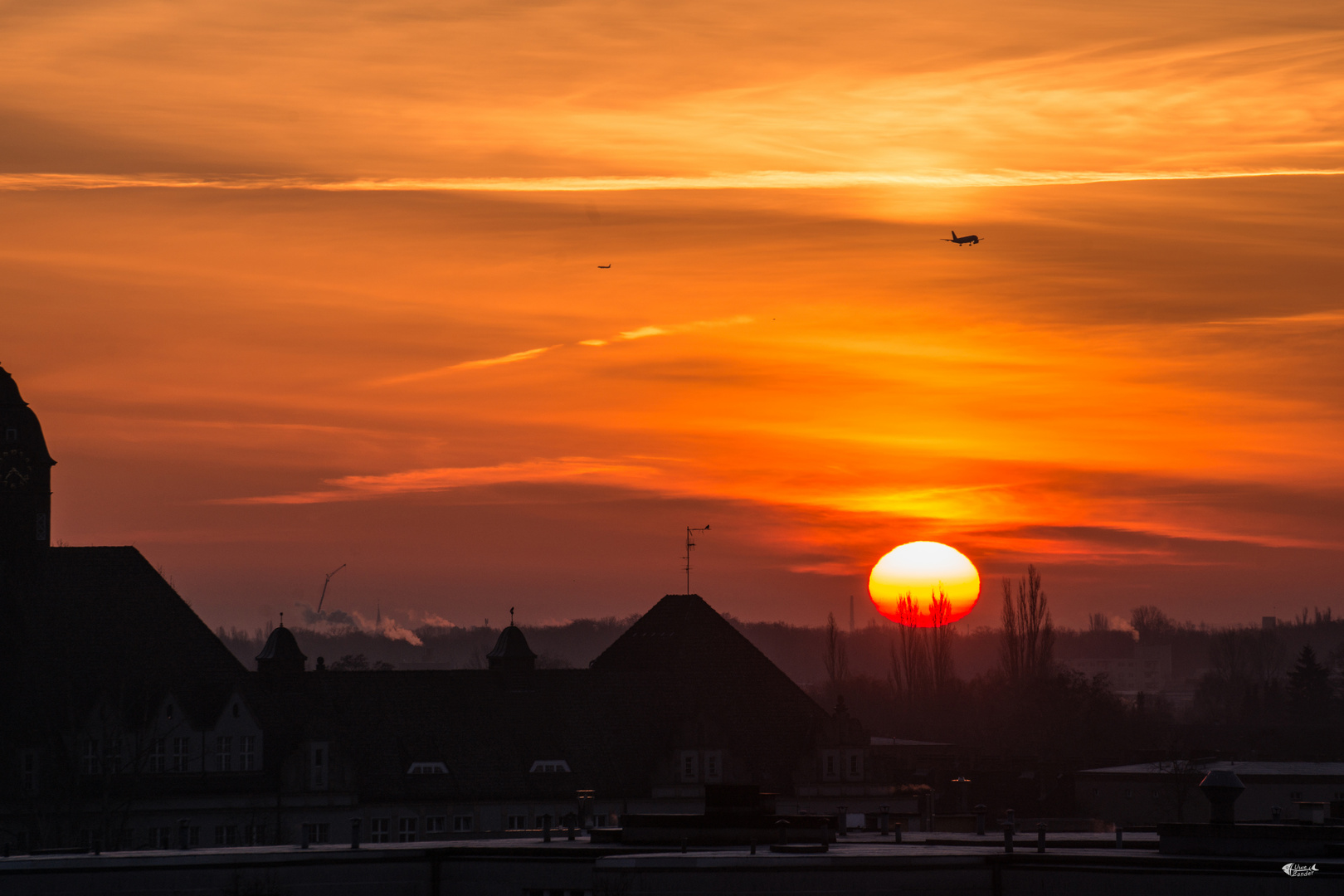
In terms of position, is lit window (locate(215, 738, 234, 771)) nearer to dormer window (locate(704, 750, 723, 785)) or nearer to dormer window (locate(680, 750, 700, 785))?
dormer window (locate(680, 750, 700, 785))

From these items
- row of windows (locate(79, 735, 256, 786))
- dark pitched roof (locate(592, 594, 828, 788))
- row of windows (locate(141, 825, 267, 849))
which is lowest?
row of windows (locate(141, 825, 267, 849))

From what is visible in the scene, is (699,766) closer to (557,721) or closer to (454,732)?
(557,721)

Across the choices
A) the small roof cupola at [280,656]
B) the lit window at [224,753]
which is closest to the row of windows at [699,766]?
the small roof cupola at [280,656]

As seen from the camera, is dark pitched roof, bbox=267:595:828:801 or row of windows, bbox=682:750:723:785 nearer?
dark pitched roof, bbox=267:595:828:801

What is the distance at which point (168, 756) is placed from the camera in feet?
330

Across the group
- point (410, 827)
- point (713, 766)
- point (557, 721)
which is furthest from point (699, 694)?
point (410, 827)

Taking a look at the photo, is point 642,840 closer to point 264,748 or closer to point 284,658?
point 264,748

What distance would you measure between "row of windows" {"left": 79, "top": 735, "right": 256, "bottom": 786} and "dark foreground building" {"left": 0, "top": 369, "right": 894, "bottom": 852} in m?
0.10

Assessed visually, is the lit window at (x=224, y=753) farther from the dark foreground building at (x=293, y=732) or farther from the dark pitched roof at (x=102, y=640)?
the dark pitched roof at (x=102, y=640)

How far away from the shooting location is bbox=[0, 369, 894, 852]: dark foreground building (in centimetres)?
9881

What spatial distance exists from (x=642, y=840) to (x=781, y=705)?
169ft

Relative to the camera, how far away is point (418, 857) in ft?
197

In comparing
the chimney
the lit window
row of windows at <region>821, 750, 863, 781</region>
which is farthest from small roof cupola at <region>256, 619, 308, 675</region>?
the chimney

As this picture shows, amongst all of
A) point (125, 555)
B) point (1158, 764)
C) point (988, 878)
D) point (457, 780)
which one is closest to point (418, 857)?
point (988, 878)
